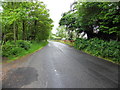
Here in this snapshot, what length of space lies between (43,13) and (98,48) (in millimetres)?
11514

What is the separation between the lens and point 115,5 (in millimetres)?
5074

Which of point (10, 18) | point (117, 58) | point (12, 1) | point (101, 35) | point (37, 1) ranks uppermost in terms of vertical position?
point (37, 1)

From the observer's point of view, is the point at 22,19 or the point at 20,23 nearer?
the point at 22,19

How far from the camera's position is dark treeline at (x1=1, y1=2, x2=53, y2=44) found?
19.9 feet

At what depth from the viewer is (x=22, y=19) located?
799cm

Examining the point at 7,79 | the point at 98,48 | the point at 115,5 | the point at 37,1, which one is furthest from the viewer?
the point at 37,1

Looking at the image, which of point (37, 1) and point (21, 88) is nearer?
point (21, 88)

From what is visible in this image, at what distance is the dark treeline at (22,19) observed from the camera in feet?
19.9

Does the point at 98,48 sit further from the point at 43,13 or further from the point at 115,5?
the point at 43,13

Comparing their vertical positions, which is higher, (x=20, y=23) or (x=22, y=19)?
(x=20, y=23)

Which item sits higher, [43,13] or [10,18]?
[43,13]

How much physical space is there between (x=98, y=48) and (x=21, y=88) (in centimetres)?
694

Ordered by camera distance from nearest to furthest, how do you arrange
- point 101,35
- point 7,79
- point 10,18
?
point 7,79 < point 10,18 < point 101,35

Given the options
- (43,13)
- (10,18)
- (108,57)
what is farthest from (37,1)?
(108,57)
